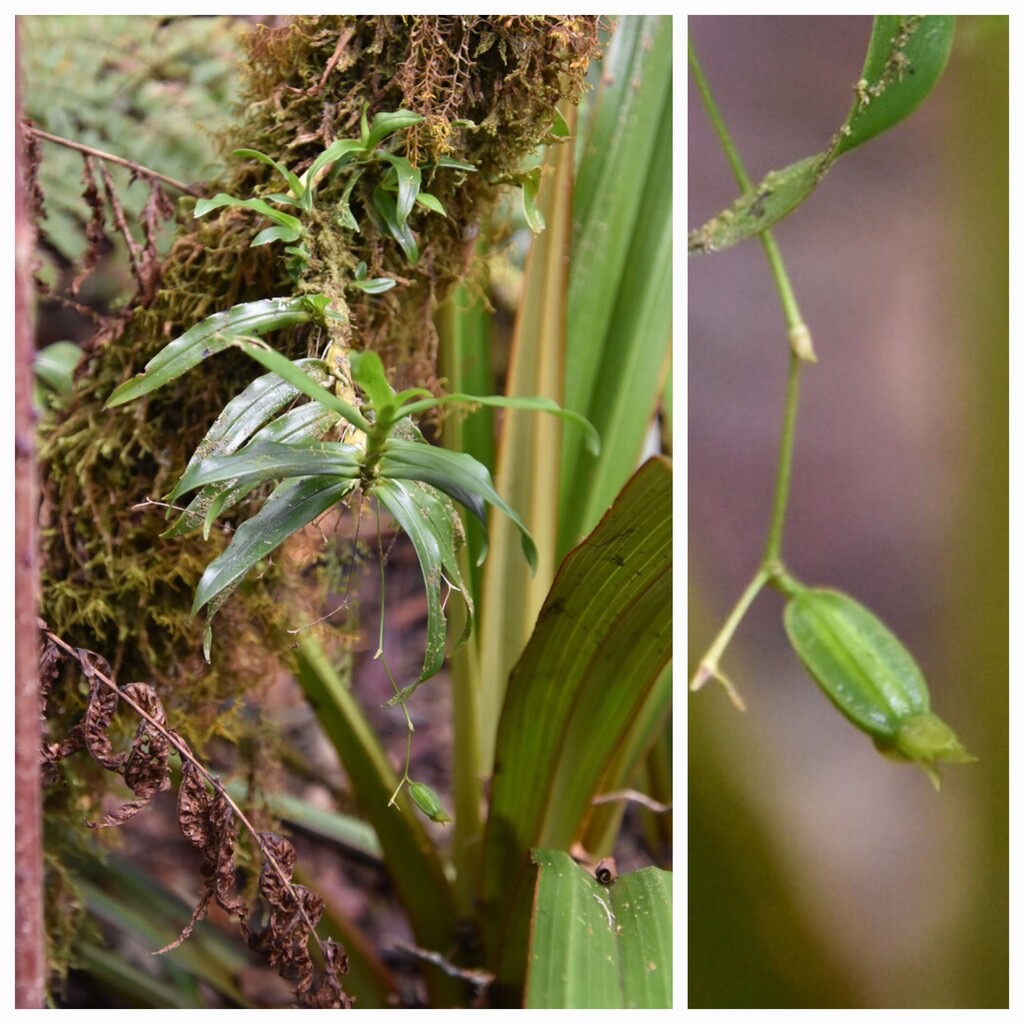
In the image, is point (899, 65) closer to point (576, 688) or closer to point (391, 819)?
point (576, 688)

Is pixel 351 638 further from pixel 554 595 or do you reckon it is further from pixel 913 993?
pixel 913 993

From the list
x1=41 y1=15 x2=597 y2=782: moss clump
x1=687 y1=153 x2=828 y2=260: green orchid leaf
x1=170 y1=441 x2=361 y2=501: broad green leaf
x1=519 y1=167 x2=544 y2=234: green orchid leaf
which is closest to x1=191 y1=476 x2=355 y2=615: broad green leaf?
x1=170 y1=441 x2=361 y2=501: broad green leaf

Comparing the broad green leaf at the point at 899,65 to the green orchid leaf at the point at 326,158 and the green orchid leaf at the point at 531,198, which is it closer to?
the green orchid leaf at the point at 531,198

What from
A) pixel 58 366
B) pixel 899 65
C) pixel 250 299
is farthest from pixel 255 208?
pixel 899 65

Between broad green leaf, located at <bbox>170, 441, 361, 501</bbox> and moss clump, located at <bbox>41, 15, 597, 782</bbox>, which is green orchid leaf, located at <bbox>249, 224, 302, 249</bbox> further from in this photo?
broad green leaf, located at <bbox>170, 441, 361, 501</bbox>

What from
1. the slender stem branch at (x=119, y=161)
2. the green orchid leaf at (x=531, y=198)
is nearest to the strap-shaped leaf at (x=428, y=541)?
the green orchid leaf at (x=531, y=198)
